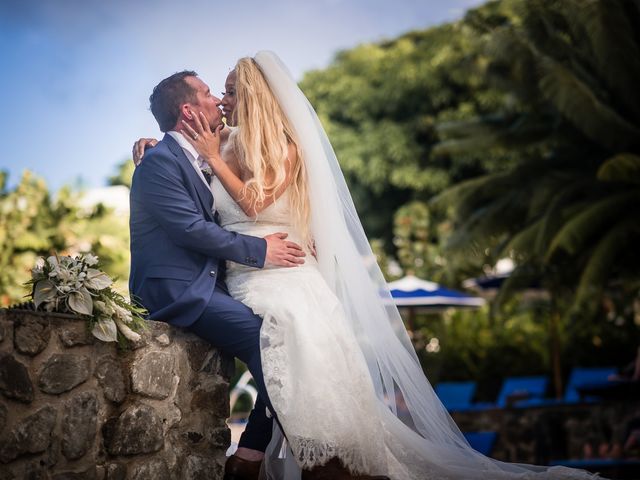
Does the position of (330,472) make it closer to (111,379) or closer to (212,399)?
(212,399)

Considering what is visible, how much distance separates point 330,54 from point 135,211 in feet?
79.9

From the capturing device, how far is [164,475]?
13.4 feet

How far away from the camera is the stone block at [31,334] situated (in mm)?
3396

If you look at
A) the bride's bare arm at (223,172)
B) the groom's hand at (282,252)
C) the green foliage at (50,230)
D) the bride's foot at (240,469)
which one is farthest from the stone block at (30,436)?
the green foliage at (50,230)

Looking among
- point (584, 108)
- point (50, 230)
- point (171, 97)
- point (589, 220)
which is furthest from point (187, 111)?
point (50, 230)

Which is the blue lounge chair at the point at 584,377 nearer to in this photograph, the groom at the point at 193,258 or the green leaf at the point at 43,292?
the groom at the point at 193,258

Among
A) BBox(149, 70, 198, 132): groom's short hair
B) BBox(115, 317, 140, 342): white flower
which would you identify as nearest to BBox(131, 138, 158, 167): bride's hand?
BBox(149, 70, 198, 132): groom's short hair

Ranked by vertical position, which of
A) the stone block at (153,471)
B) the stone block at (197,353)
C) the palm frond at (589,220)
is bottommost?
the palm frond at (589,220)

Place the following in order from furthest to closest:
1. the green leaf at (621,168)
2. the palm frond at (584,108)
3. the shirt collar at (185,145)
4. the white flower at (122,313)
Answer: the palm frond at (584,108)
the green leaf at (621,168)
the shirt collar at (185,145)
the white flower at (122,313)

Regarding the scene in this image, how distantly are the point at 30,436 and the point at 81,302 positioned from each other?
0.61 metres

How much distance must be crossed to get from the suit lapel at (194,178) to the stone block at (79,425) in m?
1.28

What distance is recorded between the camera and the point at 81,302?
12.3ft

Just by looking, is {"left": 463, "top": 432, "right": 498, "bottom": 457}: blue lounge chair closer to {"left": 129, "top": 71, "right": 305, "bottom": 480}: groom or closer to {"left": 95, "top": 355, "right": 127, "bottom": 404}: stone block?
{"left": 129, "top": 71, "right": 305, "bottom": 480}: groom

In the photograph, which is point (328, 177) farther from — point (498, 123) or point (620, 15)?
point (498, 123)
